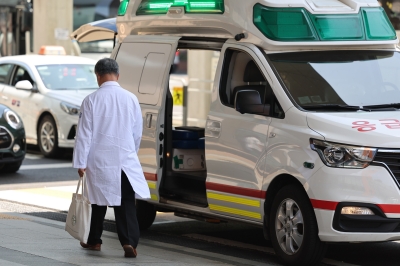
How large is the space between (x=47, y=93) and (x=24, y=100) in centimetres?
60

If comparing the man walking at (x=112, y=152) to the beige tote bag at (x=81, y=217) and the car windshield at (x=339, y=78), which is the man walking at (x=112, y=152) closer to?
the beige tote bag at (x=81, y=217)

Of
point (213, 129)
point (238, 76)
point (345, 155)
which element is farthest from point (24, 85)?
point (345, 155)

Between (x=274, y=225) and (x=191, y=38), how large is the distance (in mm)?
2336

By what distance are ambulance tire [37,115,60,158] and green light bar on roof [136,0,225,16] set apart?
683 cm

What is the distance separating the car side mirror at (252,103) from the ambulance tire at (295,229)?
0.74 metres

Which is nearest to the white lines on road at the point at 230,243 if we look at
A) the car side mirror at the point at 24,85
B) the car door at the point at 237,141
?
the car door at the point at 237,141

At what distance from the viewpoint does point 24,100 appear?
1752 cm

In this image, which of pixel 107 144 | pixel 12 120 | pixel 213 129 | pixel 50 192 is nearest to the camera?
pixel 107 144

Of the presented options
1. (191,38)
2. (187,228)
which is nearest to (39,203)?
(187,228)

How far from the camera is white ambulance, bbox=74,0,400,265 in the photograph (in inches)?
306

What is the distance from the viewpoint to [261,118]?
855 centimetres

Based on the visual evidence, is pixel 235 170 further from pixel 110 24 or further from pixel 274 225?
pixel 110 24

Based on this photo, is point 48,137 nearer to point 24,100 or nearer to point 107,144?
point 24,100

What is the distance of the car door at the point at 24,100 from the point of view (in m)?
17.4
